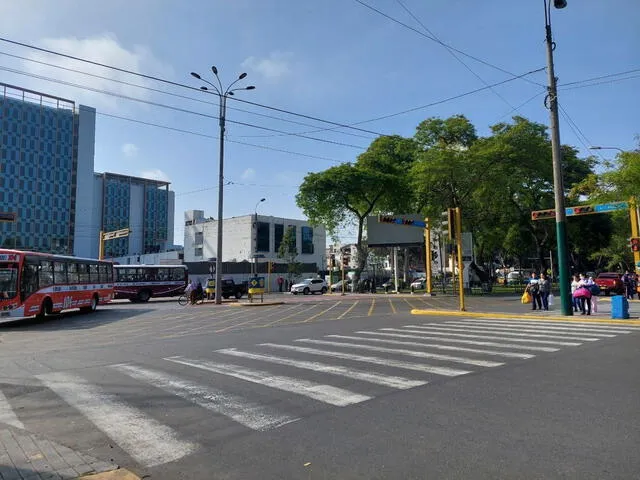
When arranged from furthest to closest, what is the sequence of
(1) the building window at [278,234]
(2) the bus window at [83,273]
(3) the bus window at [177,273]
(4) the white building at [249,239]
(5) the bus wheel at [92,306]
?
(1) the building window at [278,234]
(4) the white building at [249,239]
(3) the bus window at [177,273]
(5) the bus wheel at [92,306]
(2) the bus window at [83,273]

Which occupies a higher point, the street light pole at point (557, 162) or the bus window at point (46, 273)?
the street light pole at point (557, 162)

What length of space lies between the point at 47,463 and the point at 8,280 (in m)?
16.9

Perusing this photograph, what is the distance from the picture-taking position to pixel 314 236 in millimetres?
82625

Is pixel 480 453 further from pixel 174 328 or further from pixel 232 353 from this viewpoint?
pixel 174 328

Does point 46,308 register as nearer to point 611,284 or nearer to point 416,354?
point 416,354

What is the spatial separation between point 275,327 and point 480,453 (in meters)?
12.0

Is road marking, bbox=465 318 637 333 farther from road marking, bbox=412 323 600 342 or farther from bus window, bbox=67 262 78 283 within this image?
bus window, bbox=67 262 78 283

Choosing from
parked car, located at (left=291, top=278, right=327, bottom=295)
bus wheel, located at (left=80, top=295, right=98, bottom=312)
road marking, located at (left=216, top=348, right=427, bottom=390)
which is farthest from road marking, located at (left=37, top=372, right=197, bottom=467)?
parked car, located at (left=291, top=278, right=327, bottom=295)

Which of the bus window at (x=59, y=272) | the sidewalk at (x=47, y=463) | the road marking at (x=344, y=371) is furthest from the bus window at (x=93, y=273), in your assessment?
the sidewalk at (x=47, y=463)

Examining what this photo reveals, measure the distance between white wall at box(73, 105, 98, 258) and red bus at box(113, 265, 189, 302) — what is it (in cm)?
7320

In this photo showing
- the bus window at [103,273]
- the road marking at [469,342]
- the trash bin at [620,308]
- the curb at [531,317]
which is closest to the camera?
the road marking at [469,342]

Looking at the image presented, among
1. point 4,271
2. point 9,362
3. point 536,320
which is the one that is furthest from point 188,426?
point 4,271

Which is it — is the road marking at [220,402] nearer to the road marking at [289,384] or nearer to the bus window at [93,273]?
the road marking at [289,384]

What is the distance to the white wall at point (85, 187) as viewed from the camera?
347ft
